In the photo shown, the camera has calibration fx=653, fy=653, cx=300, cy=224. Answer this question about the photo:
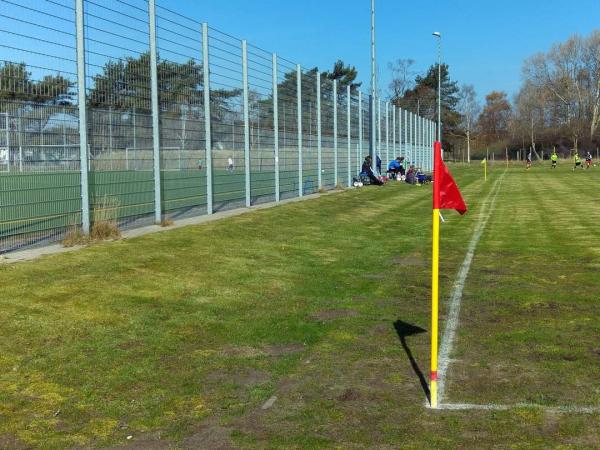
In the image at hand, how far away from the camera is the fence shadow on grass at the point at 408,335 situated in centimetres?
540

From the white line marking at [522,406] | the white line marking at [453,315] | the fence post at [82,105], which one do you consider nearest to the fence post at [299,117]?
the white line marking at [453,315]

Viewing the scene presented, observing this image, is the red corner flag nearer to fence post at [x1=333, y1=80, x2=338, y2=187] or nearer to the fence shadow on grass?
the fence shadow on grass

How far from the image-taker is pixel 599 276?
9.76 meters

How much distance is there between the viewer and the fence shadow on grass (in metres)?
5.40

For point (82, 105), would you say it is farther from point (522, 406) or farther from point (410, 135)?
point (410, 135)

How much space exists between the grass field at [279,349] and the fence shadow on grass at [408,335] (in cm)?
2

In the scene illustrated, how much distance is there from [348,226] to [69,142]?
7891 mm

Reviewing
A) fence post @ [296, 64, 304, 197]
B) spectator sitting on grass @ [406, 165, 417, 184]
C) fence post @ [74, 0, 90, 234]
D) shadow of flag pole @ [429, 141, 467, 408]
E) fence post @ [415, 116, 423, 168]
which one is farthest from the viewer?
fence post @ [415, 116, 423, 168]

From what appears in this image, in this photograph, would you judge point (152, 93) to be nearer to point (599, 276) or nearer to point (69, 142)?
point (69, 142)

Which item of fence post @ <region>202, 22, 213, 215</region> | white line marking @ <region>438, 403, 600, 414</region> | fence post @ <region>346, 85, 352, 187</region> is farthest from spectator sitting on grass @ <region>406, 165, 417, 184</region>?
white line marking @ <region>438, 403, 600, 414</region>


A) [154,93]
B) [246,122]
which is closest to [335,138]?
[246,122]

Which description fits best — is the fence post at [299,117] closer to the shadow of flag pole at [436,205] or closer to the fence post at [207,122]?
the fence post at [207,122]

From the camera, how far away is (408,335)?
6863 millimetres

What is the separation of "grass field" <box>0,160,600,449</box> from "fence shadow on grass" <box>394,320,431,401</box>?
0.07 ft
